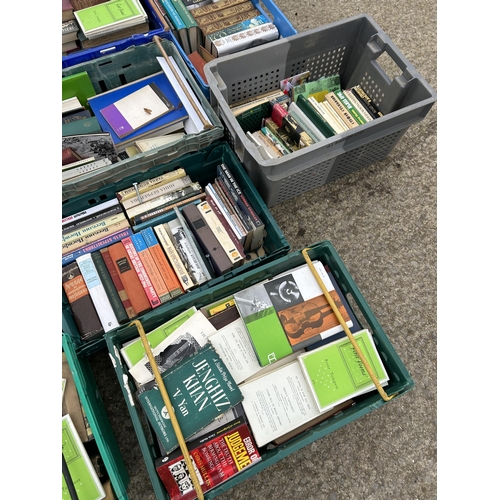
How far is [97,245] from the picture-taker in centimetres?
160

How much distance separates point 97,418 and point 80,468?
0.52ft

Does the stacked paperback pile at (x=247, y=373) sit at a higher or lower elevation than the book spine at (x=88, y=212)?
lower

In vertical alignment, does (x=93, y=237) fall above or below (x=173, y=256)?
above

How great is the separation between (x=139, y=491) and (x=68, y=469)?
410 millimetres

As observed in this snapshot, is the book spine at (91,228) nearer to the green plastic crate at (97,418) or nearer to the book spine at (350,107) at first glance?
the green plastic crate at (97,418)

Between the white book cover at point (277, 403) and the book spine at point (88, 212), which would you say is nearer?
the white book cover at point (277, 403)

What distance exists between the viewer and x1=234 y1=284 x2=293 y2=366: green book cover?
1338 mm

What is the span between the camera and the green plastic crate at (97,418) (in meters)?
1.27

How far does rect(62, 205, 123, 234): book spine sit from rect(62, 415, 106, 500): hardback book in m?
0.77

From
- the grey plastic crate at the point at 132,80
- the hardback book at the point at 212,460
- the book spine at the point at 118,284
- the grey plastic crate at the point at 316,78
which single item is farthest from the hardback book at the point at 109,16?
the hardback book at the point at 212,460

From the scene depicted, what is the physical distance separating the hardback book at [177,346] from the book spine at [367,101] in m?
1.37

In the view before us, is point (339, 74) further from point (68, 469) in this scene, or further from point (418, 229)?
point (68, 469)

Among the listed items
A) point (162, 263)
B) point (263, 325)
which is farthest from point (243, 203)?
point (263, 325)

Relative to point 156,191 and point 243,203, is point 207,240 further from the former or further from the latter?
point 156,191
